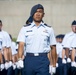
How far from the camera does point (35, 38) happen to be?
830 centimetres

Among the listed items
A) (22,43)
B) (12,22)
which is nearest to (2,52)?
(22,43)

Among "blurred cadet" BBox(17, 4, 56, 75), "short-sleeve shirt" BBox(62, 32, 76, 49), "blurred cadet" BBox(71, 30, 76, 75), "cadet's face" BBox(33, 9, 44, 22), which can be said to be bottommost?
"blurred cadet" BBox(71, 30, 76, 75)

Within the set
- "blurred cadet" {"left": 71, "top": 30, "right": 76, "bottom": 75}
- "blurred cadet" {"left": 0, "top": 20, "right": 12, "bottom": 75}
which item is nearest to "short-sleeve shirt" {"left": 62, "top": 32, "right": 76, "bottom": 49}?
"blurred cadet" {"left": 71, "top": 30, "right": 76, "bottom": 75}

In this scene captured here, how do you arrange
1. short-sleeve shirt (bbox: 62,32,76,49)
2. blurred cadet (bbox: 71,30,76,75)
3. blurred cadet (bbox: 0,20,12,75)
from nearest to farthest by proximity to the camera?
blurred cadet (bbox: 0,20,12,75) < blurred cadet (bbox: 71,30,76,75) < short-sleeve shirt (bbox: 62,32,76,49)

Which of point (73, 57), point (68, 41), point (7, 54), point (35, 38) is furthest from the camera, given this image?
point (68, 41)

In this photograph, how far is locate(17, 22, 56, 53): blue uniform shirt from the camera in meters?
8.30

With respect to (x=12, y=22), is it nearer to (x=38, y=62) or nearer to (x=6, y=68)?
(x=6, y=68)

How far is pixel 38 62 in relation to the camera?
8.27 m

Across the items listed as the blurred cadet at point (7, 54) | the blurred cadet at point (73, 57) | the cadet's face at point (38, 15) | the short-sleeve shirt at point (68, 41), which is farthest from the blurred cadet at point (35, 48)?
the short-sleeve shirt at point (68, 41)

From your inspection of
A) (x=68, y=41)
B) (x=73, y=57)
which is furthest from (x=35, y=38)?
(x=68, y=41)

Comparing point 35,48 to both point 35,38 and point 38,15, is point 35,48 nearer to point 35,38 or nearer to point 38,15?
point 35,38

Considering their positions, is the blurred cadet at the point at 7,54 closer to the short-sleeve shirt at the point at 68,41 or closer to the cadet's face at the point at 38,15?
the short-sleeve shirt at the point at 68,41

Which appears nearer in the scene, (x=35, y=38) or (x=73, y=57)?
(x=35, y=38)

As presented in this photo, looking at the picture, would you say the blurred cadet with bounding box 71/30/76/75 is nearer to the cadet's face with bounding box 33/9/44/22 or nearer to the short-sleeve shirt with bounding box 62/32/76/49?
the short-sleeve shirt with bounding box 62/32/76/49
